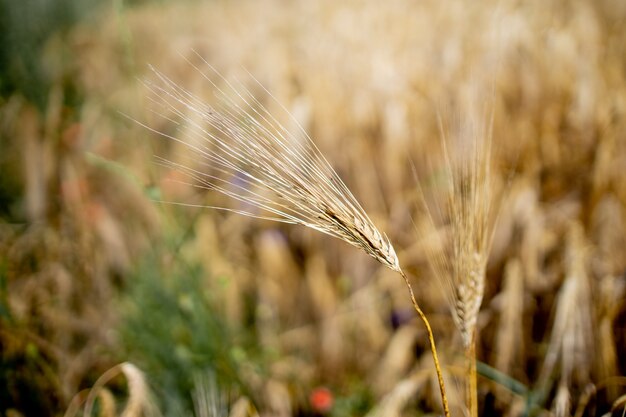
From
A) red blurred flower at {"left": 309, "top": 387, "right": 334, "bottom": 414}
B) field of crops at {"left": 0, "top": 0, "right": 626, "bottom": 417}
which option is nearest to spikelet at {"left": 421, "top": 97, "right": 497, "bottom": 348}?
field of crops at {"left": 0, "top": 0, "right": 626, "bottom": 417}

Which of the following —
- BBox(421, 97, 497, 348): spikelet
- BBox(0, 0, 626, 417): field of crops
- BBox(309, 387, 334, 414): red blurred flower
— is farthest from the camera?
BBox(309, 387, 334, 414): red blurred flower

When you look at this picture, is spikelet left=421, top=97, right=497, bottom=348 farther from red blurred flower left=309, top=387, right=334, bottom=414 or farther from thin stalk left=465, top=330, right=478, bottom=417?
red blurred flower left=309, top=387, right=334, bottom=414

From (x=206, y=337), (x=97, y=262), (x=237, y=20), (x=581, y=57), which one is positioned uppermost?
(x=581, y=57)

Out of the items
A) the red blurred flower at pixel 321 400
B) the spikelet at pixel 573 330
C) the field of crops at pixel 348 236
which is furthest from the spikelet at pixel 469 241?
the red blurred flower at pixel 321 400

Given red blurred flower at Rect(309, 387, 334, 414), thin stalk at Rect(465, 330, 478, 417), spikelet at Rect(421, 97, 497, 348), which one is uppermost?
spikelet at Rect(421, 97, 497, 348)

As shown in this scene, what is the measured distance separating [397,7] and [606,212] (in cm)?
175

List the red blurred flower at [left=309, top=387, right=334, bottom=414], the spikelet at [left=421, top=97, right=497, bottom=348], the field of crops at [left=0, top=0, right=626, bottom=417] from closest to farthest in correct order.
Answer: the spikelet at [left=421, top=97, right=497, bottom=348], the field of crops at [left=0, top=0, right=626, bottom=417], the red blurred flower at [left=309, top=387, right=334, bottom=414]

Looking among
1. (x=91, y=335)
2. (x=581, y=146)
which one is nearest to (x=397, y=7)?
(x=581, y=146)

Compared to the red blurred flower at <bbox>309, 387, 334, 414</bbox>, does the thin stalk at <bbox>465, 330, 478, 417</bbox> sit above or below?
above

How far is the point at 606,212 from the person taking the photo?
4.45 ft

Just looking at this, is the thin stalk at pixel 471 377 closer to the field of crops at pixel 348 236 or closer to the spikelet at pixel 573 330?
the field of crops at pixel 348 236

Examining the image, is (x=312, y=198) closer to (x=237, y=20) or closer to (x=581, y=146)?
(x=581, y=146)

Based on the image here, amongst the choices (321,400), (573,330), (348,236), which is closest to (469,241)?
Answer: (348,236)

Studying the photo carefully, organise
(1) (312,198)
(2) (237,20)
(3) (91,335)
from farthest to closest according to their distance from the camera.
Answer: (2) (237,20)
(3) (91,335)
(1) (312,198)
